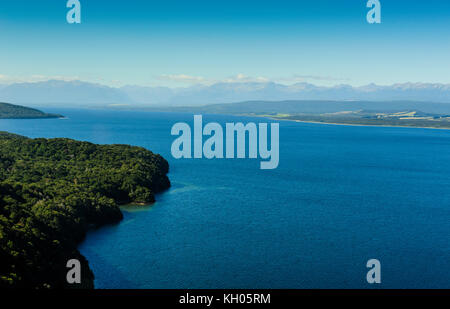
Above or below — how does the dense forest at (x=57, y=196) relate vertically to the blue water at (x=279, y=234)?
above

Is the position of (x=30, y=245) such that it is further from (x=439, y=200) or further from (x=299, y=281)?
(x=439, y=200)

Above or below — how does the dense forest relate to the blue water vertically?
above

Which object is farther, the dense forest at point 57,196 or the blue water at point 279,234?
the blue water at point 279,234
